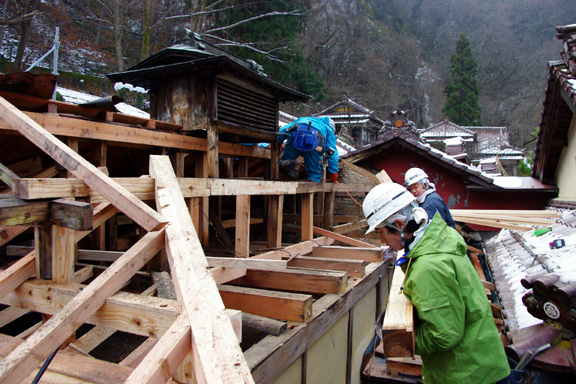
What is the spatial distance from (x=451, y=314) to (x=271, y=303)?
6.28 feet

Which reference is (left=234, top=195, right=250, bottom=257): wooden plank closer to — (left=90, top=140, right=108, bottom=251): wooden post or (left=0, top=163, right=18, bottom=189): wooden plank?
(left=90, top=140, right=108, bottom=251): wooden post

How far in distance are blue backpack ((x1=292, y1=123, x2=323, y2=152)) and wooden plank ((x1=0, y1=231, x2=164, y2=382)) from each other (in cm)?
529

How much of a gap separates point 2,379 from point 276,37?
19.3 meters

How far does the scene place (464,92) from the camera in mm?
37906

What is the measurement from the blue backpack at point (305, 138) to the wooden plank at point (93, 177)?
500 centimetres

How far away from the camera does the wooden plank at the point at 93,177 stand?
2465 mm

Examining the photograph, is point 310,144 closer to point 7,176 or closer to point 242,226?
point 242,226

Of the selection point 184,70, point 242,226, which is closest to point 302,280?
point 242,226

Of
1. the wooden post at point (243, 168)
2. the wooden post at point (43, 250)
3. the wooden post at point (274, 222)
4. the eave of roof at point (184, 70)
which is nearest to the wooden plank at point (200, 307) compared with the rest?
the wooden post at point (43, 250)

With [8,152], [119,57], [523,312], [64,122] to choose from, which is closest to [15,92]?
[64,122]

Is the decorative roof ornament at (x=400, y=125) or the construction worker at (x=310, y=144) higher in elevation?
the decorative roof ornament at (x=400, y=125)

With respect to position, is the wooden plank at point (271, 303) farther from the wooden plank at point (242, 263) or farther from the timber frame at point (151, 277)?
the wooden plank at point (242, 263)

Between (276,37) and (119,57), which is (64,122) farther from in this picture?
(276,37)

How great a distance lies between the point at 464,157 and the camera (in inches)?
598
